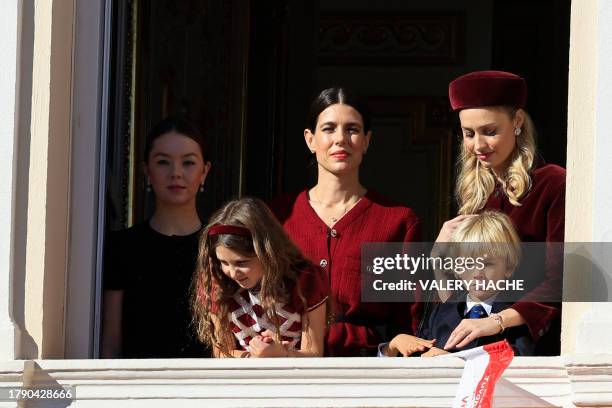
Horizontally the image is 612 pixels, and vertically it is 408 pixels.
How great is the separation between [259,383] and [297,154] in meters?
2.87

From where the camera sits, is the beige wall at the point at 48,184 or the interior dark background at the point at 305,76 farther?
the interior dark background at the point at 305,76

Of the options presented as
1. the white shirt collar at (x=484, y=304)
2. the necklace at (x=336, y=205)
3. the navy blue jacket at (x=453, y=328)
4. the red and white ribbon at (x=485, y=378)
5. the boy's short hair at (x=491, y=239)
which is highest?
the necklace at (x=336, y=205)

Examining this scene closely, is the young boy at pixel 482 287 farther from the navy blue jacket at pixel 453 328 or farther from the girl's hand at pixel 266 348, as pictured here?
the girl's hand at pixel 266 348

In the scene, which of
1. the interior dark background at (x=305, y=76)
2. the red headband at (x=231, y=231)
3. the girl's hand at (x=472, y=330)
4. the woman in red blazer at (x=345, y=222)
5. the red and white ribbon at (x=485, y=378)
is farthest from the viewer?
the interior dark background at (x=305, y=76)

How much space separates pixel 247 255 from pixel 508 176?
26.6 inches

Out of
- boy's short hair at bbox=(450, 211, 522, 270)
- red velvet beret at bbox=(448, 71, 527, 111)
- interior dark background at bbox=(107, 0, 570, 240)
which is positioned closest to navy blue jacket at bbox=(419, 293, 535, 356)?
boy's short hair at bbox=(450, 211, 522, 270)

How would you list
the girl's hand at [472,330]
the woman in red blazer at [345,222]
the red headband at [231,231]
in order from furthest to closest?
the woman in red blazer at [345,222] → the red headband at [231,231] → the girl's hand at [472,330]

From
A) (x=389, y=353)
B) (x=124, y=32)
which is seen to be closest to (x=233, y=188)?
(x=124, y=32)

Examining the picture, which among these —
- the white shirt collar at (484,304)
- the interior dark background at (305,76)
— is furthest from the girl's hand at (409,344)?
the interior dark background at (305,76)

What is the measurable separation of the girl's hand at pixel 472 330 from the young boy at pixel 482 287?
0.07 ft

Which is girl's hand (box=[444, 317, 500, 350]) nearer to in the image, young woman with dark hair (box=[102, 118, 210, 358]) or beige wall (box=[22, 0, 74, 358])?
young woman with dark hair (box=[102, 118, 210, 358])

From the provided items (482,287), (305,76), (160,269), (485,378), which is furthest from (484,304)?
(305,76)

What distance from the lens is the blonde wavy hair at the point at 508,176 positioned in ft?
15.9

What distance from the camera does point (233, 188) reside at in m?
6.76
